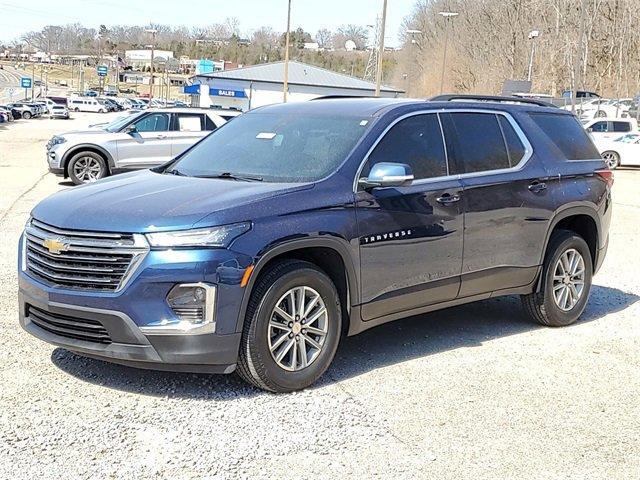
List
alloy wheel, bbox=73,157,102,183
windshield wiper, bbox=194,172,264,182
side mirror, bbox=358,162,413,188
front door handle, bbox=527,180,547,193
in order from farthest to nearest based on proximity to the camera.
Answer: alloy wheel, bbox=73,157,102,183, front door handle, bbox=527,180,547,193, windshield wiper, bbox=194,172,264,182, side mirror, bbox=358,162,413,188

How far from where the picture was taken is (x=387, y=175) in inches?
200

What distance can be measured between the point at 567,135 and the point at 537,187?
0.88 m

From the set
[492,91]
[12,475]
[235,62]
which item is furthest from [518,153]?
[235,62]

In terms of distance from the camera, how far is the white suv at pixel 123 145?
16734mm

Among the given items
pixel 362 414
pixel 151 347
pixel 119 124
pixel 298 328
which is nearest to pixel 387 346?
pixel 298 328

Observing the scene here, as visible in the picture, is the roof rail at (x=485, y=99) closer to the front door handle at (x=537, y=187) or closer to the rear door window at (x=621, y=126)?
the front door handle at (x=537, y=187)

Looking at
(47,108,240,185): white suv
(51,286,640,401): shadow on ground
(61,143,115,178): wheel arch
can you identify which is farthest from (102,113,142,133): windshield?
(51,286,640,401): shadow on ground

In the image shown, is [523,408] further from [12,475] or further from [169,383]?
[12,475]

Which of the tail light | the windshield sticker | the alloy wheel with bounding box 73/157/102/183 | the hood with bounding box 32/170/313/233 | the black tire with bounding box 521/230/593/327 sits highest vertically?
the windshield sticker

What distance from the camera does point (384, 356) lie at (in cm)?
576

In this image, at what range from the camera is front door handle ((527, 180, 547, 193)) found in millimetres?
6340

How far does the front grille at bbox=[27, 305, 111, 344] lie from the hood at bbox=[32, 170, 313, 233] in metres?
0.53

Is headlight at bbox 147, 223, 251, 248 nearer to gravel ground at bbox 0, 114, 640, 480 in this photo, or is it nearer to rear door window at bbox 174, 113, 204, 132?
gravel ground at bbox 0, 114, 640, 480

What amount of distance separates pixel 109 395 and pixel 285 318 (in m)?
1.11
